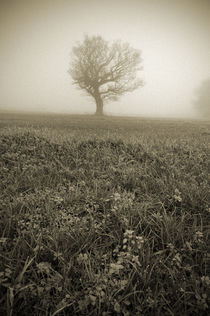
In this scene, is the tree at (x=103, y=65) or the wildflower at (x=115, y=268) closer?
the wildflower at (x=115, y=268)

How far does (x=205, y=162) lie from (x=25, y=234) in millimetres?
4269

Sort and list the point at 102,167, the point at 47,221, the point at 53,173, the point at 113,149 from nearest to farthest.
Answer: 1. the point at 47,221
2. the point at 53,173
3. the point at 102,167
4. the point at 113,149

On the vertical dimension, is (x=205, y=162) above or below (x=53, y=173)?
above

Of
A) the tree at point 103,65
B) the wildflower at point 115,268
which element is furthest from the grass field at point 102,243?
the tree at point 103,65

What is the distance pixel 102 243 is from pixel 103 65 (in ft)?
88.4

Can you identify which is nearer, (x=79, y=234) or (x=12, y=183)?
(x=79, y=234)

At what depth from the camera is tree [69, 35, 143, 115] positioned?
23719mm

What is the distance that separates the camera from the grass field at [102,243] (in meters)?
1.31

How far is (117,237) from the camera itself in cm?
203

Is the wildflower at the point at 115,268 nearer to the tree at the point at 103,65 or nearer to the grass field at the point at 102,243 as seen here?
the grass field at the point at 102,243

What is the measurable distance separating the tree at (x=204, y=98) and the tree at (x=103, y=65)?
28798 millimetres

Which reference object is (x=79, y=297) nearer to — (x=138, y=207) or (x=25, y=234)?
(x=25, y=234)

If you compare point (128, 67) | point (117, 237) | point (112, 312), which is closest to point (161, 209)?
point (117, 237)

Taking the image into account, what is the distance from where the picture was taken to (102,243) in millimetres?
1958
